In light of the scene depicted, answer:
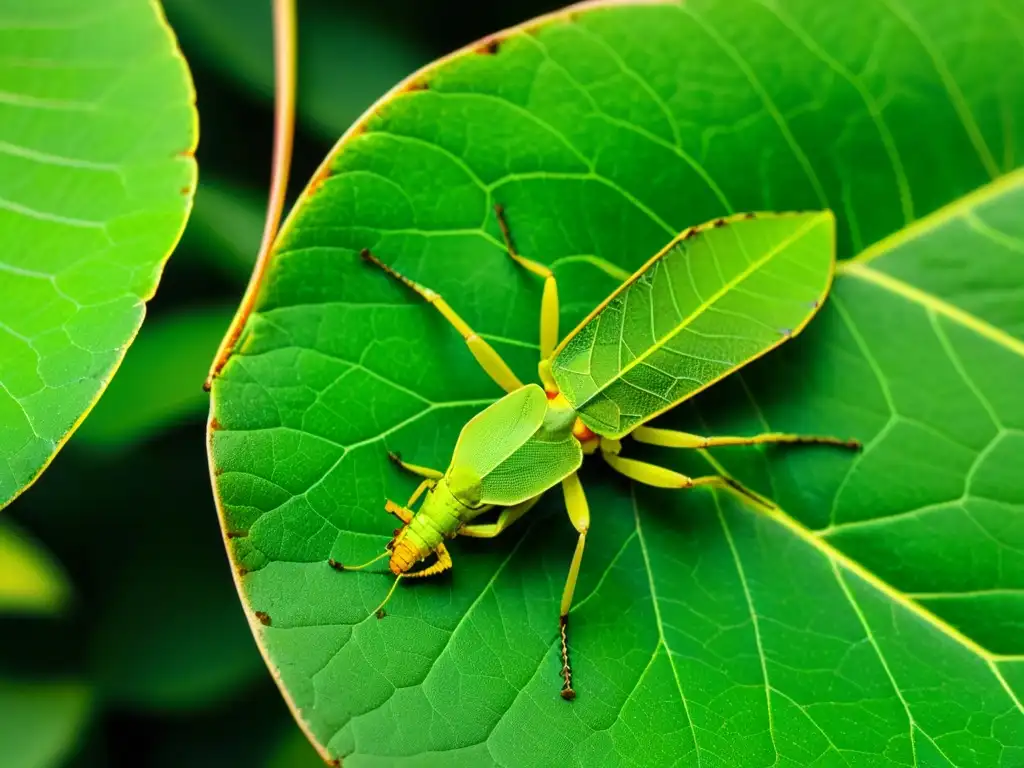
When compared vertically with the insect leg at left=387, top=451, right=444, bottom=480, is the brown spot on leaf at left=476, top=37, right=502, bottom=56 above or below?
above

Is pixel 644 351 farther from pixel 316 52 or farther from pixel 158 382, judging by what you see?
pixel 316 52

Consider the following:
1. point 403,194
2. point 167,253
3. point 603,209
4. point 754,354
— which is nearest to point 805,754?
point 754,354

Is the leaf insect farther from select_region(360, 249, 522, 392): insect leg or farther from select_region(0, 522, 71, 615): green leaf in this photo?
select_region(0, 522, 71, 615): green leaf

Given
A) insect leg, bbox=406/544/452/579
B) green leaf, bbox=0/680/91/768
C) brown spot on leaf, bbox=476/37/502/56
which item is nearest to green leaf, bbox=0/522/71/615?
green leaf, bbox=0/680/91/768

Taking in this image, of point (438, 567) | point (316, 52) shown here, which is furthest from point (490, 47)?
point (438, 567)

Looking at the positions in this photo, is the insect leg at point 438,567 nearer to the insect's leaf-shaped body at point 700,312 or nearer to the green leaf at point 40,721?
the insect's leaf-shaped body at point 700,312

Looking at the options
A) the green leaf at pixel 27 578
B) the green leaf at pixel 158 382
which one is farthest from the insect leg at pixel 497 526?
the green leaf at pixel 27 578

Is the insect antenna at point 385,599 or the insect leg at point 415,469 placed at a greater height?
the insect leg at point 415,469
